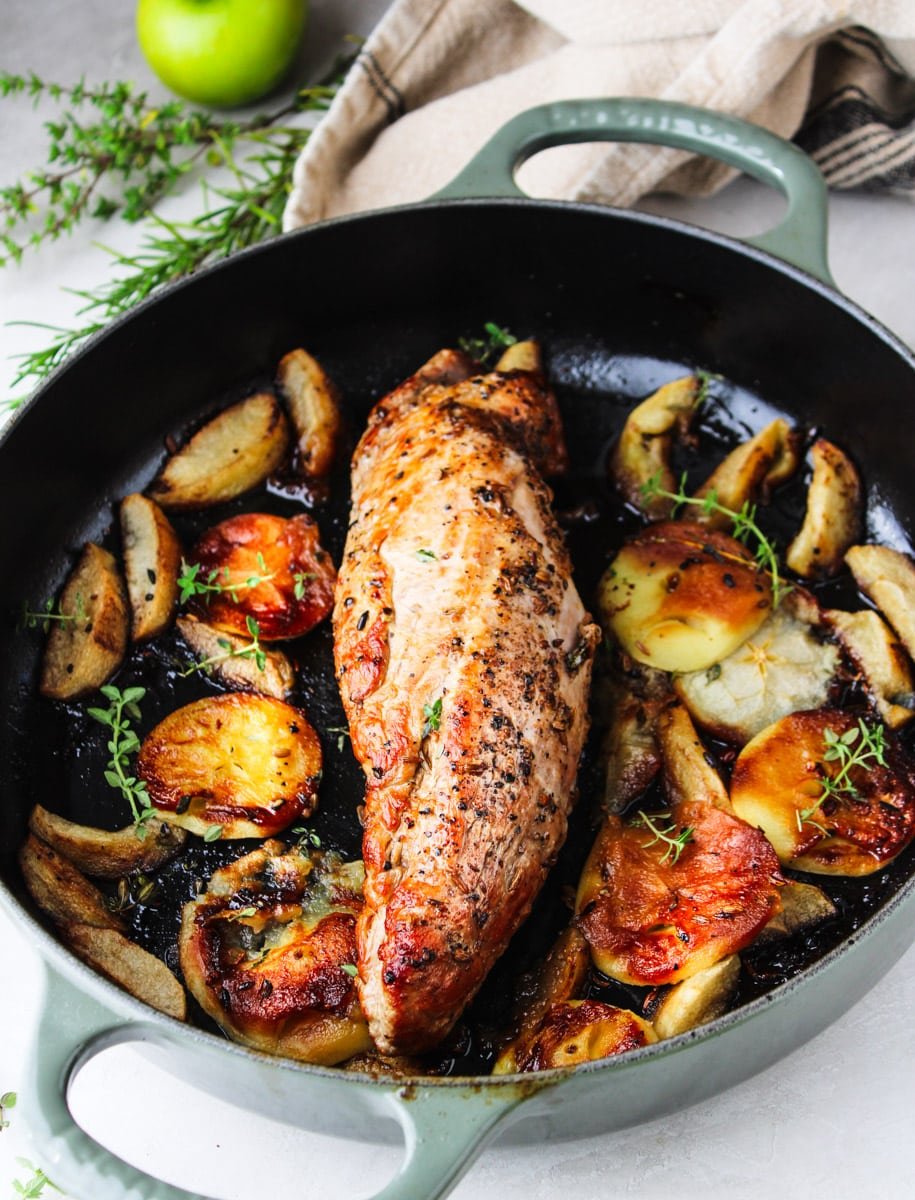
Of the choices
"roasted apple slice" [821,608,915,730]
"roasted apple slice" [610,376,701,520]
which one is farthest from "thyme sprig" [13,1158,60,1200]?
"roasted apple slice" [610,376,701,520]

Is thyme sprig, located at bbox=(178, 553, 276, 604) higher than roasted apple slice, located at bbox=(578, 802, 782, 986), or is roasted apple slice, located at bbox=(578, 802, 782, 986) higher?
thyme sprig, located at bbox=(178, 553, 276, 604)

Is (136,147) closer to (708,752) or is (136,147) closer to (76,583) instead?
(76,583)

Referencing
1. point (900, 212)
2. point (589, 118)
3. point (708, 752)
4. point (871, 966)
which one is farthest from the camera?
point (900, 212)

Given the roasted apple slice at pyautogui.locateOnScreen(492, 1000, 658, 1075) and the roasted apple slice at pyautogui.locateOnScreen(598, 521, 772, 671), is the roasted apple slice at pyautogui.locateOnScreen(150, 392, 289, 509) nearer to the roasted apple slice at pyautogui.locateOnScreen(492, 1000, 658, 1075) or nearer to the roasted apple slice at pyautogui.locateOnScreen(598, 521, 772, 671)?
the roasted apple slice at pyautogui.locateOnScreen(598, 521, 772, 671)

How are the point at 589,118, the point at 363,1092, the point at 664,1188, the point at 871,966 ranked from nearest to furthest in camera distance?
1. the point at 363,1092
2. the point at 871,966
3. the point at 664,1188
4. the point at 589,118

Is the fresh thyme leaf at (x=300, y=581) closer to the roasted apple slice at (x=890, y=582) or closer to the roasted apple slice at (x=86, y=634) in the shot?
the roasted apple slice at (x=86, y=634)

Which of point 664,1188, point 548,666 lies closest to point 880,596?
point 548,666

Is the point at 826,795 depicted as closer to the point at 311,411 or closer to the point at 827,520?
the point at 827,520
